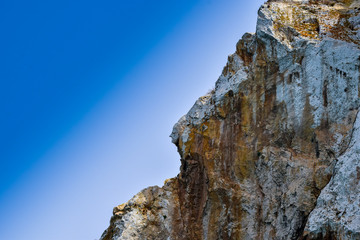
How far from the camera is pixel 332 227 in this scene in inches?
774

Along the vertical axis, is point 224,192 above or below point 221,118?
below

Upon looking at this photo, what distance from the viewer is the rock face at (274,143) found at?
76.1 feet

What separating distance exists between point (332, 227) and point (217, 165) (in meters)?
10.3

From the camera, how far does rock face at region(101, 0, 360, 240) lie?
76.1 ft

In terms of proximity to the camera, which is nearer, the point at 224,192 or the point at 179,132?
the point at 224,192

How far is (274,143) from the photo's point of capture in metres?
26.8

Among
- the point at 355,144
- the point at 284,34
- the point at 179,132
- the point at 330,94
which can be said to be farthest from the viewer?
→ the point at 179,132

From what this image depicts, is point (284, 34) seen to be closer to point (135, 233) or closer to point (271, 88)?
point (271, 88)

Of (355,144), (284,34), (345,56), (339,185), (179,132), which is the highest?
(284,34)

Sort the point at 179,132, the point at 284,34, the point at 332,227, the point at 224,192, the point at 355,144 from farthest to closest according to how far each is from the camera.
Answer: the point at 179,132
the point at 284,34
the point at 224,192
the point at 355,144
the point at 332,227

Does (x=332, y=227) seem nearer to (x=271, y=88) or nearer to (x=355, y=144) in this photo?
(x=355, y=144)

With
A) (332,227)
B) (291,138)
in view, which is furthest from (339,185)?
(291,138)

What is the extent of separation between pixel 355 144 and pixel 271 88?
837 centimetres

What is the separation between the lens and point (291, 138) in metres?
26.1
